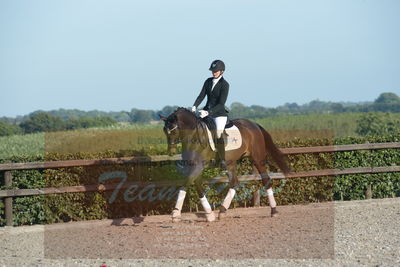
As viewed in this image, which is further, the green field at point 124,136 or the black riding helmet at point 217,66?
the green field at point 124,136

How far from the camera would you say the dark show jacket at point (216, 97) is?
37.7ft

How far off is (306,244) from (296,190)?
178 inches

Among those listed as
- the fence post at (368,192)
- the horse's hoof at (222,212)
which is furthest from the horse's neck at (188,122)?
the fence post at (368,192)


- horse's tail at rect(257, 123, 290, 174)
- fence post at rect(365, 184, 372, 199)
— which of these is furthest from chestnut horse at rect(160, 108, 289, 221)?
fence post at rect(365, 184, 372, 199)

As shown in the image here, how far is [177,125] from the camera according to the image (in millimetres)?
10555

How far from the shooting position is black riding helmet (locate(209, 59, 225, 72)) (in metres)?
11.5

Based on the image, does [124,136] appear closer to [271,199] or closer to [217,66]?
[271,199]

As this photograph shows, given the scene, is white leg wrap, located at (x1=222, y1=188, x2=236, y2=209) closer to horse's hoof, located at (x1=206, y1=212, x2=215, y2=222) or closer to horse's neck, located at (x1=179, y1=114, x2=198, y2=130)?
horse's hoof, located at (x1=206, y1=212, x2=215, y2=222)

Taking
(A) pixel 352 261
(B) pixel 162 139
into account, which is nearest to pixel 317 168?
(A) pixel 352 261

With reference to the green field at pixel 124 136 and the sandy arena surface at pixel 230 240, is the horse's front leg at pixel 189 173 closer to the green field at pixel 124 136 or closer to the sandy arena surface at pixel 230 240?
the sandy arena surface at pixel 230 240

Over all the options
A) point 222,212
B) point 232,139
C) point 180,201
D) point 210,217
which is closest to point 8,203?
point 180,201

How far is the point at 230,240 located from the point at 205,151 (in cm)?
213

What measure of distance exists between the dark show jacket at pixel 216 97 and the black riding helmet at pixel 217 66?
214 millimetres

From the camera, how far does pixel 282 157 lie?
12672mm
